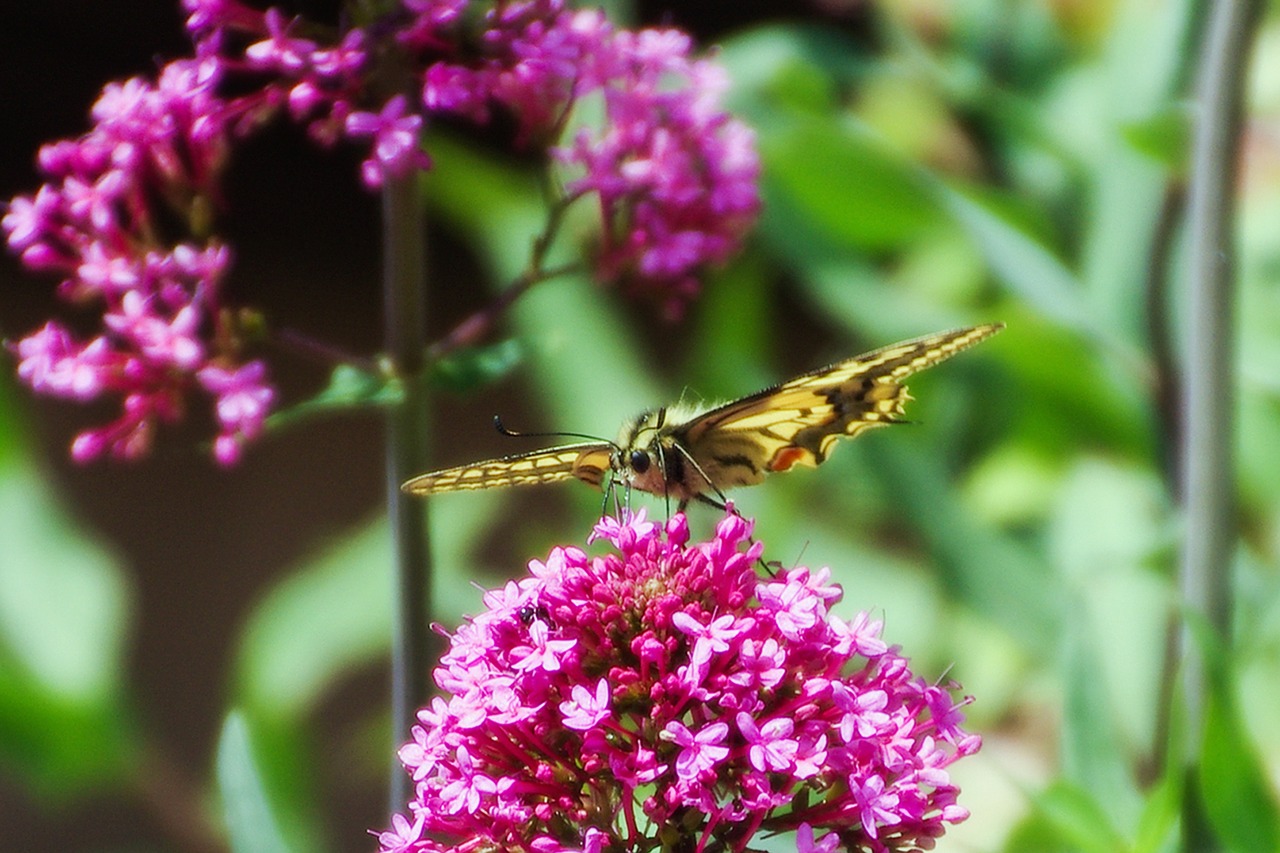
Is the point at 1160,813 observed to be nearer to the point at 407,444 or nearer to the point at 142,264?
the point at 407,444

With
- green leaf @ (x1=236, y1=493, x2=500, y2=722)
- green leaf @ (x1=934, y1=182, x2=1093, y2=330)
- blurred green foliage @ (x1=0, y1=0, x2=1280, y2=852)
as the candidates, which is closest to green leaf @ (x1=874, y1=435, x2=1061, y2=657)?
blurred green foliage @ (x1=0, y1=0, x2=1280, y2=852)

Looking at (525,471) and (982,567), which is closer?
(525,471)

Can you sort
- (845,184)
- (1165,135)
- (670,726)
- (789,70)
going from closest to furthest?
(670,726), (1165,135), (845,184), (789,70)

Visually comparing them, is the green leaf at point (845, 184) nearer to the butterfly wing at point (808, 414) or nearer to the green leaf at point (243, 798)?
the butterfly wing at point (808, 414)

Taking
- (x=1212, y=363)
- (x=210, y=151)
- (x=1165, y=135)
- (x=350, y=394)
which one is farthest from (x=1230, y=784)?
(x=210, y=151)

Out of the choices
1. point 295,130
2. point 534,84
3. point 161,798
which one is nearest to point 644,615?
point 534,84

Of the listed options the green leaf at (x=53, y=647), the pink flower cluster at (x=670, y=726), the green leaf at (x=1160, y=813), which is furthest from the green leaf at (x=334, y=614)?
the pink flower cluster at (x=670, y=726)

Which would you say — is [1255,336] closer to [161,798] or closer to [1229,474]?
[1229,474]
